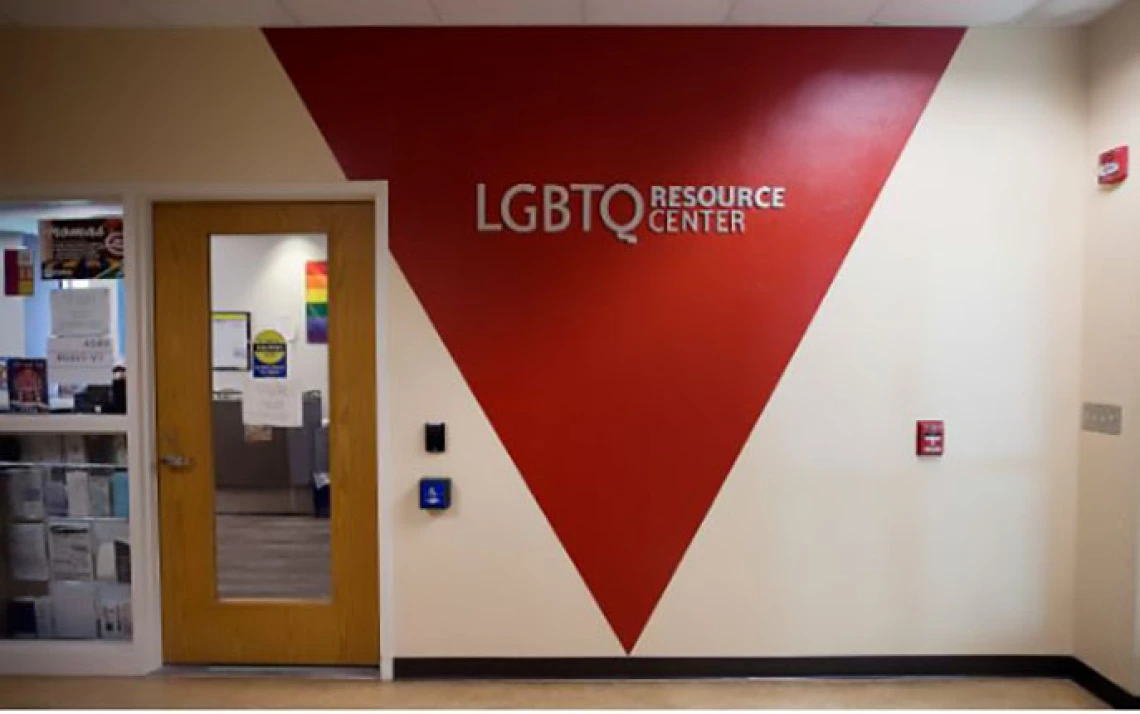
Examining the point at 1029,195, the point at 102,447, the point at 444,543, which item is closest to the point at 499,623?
the point at 444,543

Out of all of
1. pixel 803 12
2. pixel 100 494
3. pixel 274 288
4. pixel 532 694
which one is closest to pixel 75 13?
pixel 274 288

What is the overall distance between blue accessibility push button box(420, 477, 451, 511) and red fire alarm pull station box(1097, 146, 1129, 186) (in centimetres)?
316

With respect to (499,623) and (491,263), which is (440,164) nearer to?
(491,263)

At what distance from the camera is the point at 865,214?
2.83 metres

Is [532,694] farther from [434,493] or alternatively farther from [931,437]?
[931,437]

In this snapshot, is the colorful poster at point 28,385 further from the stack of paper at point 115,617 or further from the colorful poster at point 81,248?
the stack of paper at point 115,617

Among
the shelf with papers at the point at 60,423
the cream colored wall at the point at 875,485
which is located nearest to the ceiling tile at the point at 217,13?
the cream colored wall at the point at 875,485

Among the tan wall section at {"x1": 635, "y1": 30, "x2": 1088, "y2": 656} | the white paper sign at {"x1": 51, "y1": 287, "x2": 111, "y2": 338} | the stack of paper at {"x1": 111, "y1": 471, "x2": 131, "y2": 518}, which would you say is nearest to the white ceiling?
the tan wall section at {"x1": 635, "y1": 30, "x2": 1088, "y2": 656}

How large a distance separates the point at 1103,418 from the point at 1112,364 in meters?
0.24

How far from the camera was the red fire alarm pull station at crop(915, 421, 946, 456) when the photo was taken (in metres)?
2.85

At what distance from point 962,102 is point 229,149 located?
332cm

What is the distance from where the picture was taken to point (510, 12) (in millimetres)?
2682

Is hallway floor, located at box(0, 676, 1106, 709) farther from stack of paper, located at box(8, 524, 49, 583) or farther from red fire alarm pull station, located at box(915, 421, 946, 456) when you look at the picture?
red fire alarm pull station, located at box(915, 421, 946, 456)

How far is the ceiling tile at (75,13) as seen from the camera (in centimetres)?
262
